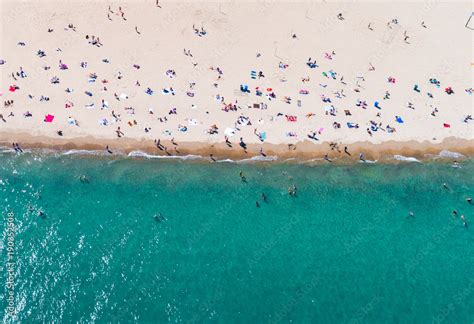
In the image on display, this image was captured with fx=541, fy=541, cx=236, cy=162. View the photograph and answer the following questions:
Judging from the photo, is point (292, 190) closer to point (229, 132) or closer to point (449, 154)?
point (229, 132)

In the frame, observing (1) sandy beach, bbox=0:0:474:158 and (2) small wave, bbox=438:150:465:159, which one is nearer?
(1) sandy beach, bbox=0:0:474:158

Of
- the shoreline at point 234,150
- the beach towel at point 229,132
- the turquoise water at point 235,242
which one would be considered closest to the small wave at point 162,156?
the shoreline at point 234,150

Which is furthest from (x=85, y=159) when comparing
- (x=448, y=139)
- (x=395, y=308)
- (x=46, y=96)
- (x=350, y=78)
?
(x=448, y=139)

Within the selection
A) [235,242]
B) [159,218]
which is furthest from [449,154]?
[159,218]

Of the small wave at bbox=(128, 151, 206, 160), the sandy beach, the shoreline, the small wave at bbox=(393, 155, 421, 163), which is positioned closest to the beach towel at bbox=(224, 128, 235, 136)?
the sandy beach

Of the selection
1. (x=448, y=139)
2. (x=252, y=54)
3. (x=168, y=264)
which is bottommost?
(x=168, y=264)

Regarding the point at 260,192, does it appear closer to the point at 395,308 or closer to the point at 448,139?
the point at 395,308

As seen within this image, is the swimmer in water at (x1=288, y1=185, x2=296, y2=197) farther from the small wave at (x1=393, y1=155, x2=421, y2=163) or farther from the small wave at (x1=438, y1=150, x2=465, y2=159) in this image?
the small wave at (x1=438, y1=150, x2=465, y2=159)
